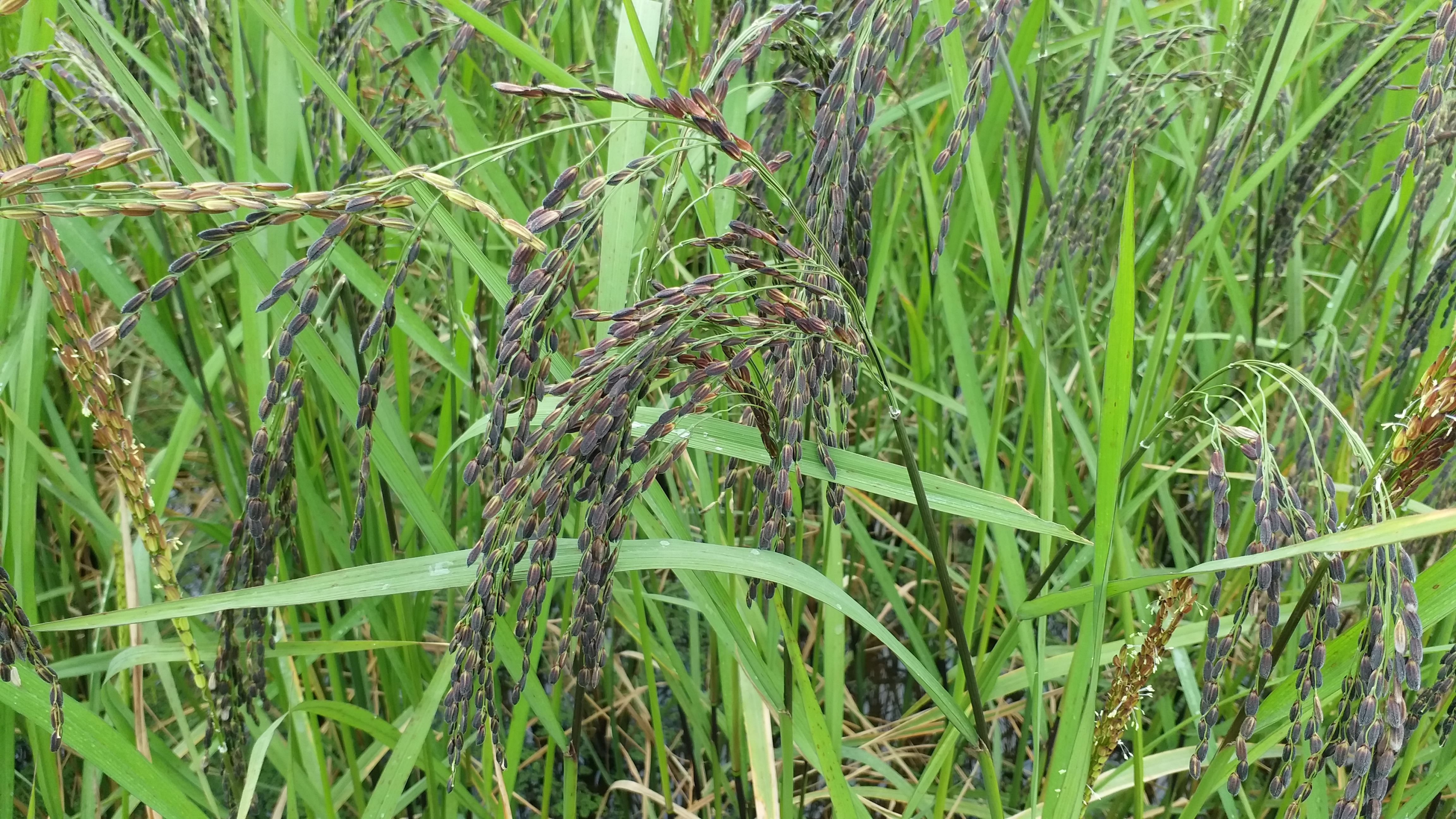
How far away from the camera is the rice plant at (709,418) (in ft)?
3.84

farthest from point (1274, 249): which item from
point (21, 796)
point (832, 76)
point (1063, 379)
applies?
point (21, 796)

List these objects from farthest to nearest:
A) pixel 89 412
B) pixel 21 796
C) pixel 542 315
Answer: pixel 21 796 → pixel 89 412 → pixel 542 315

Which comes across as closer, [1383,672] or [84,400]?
[1383,672]

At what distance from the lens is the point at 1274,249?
2.39 m

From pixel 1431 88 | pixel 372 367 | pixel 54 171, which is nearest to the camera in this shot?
pixel 54 171

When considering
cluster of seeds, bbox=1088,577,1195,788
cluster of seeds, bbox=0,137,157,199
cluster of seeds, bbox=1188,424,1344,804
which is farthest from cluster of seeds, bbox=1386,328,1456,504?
cluster of seeds, bbox=0,137,157,199

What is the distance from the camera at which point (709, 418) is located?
1.39 meters

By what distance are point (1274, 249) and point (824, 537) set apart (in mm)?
1386

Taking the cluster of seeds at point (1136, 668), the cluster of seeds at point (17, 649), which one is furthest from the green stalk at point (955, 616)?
the cluster of seeds at point (17, 649)

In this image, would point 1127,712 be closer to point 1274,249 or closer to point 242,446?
point 1274,249

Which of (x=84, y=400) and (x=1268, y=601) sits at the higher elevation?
(x=84, y=400)

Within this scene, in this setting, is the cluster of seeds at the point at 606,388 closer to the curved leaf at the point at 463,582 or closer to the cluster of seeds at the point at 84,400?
the curved leaf at the point at 463,582

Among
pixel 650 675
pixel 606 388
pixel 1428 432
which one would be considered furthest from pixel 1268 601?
pixel 650 675

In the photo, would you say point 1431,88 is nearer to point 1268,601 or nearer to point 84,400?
point 1268,601
